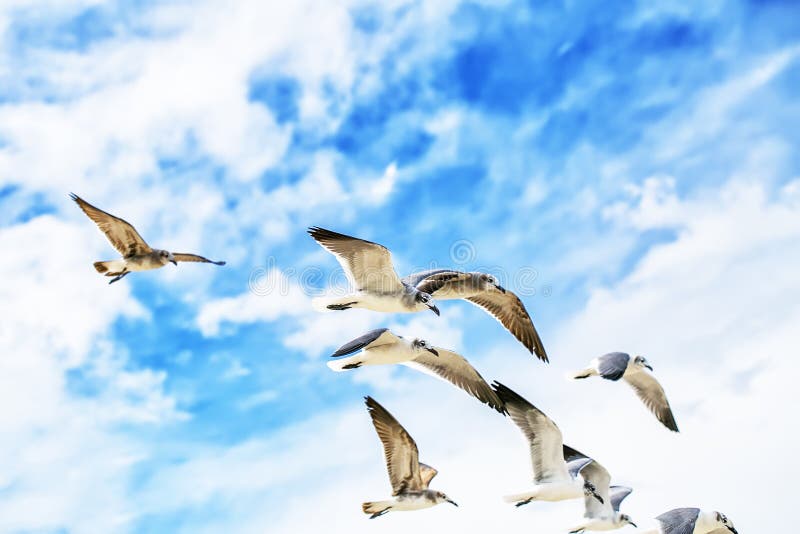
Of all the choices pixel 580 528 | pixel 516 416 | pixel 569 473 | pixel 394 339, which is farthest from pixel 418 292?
pixel 580 528

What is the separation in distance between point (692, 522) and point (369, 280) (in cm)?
669

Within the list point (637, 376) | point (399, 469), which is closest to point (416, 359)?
point (399, 469)

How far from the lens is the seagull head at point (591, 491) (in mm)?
14538

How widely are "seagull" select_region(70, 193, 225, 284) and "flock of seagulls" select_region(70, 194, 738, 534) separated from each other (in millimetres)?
19

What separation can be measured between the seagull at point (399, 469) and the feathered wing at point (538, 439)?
1676 mm

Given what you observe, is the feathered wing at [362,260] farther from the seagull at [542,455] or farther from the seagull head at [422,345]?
the seagull at [542,455]

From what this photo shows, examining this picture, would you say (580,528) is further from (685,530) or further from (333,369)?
(333,369)

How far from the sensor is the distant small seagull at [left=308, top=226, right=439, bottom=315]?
12352 millimetres

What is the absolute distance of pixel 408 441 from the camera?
13.4 m

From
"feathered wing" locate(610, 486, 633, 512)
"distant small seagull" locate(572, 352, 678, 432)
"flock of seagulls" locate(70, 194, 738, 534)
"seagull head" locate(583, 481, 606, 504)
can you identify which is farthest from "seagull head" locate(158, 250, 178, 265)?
"feathered wing" locate(610, 486, 633, 512)

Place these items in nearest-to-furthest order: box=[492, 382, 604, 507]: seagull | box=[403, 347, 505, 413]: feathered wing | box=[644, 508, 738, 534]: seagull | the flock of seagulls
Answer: the flock of seagulls → box=[492, 382, 604, 507]: seagull → box=[644, 508, 738, 534]: seagull → box=[403, 347, 505, 413]: feathered wing

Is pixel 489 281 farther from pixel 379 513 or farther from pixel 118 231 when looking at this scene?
pixel 118 231

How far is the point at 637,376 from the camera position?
18.4 m

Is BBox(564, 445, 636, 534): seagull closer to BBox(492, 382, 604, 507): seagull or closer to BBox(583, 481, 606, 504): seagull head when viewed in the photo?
BBox(583, 481, 606, 504): seagull head
